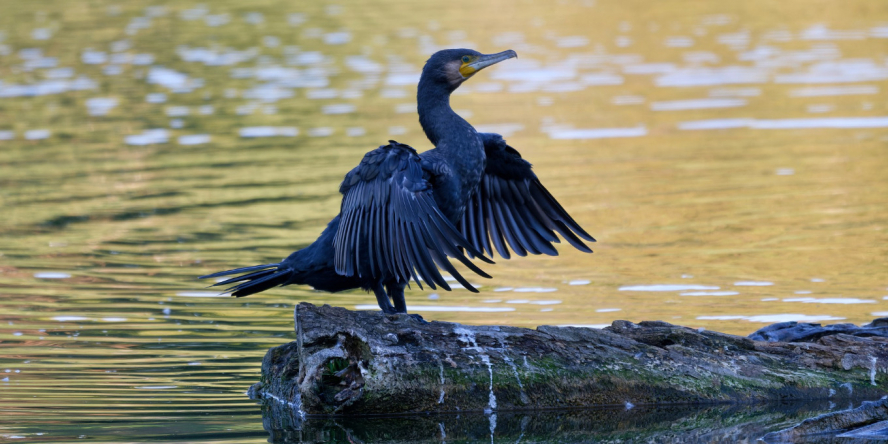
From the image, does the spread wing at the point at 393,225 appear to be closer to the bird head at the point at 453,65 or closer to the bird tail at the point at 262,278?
the bird tail at the point at 262,278

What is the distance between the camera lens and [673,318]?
7988 mm

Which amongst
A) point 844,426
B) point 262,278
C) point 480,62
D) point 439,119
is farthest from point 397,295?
point 844,426

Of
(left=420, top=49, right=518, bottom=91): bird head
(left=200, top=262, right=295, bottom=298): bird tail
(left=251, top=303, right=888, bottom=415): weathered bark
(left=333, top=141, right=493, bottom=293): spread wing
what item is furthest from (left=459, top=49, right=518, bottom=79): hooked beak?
(left=251, top=303, right=888, bottom=415): weathered bark

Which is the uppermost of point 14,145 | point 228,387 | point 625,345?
point 625,345

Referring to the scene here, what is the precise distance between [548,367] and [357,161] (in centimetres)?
833

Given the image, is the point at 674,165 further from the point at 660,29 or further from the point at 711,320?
the point at 660,29

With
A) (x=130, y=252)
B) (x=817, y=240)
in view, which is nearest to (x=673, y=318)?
(x=817, y=240)

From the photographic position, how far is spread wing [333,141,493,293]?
21.2ft

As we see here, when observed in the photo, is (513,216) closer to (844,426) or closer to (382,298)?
(382,298)

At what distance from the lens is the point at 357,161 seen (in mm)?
14281

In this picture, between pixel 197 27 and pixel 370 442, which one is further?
pixel 197 27

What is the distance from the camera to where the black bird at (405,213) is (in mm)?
6512

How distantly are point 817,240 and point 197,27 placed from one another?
2132cm

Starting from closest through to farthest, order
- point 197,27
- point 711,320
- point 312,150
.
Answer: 1. point 711,320
2. point 312,150
3. point 197,27
